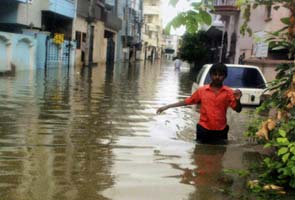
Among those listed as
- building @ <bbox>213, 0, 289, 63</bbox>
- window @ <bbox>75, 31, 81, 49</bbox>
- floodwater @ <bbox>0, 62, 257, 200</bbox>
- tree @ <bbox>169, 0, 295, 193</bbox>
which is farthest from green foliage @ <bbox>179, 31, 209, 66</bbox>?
tree @ <bbox>169, 0, 295, 193</bbox>

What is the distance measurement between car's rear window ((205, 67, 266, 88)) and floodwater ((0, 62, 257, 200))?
0.74m

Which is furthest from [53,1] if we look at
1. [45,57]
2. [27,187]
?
[27,187]

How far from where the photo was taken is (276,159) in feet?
18.4

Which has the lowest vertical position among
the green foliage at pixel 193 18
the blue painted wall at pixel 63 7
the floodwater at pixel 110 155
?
the floodwater at pixel 110 155

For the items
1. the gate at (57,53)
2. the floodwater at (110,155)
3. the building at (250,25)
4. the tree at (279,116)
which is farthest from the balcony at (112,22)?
the tree at (279,116)

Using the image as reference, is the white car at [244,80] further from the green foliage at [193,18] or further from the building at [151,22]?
the building at [151,22]

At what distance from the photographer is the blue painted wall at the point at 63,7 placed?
32406 millimetres

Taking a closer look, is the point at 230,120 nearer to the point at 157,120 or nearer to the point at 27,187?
the point at 157,120

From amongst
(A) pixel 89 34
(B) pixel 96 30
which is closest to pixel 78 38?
(A) pixel 89 34

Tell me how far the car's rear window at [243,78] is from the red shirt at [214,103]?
534 cm

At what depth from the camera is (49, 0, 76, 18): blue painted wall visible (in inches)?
1276

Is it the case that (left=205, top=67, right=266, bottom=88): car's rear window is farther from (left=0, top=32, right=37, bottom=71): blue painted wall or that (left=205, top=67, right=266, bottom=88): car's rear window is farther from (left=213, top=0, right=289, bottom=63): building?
(left=0, top=32, right=37, bottom=71): blue painted wall

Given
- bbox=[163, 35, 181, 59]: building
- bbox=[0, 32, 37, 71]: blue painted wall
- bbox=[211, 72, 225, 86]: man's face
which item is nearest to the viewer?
bbox=[211, 72, 225, 86]: man's face

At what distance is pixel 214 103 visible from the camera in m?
7.52
